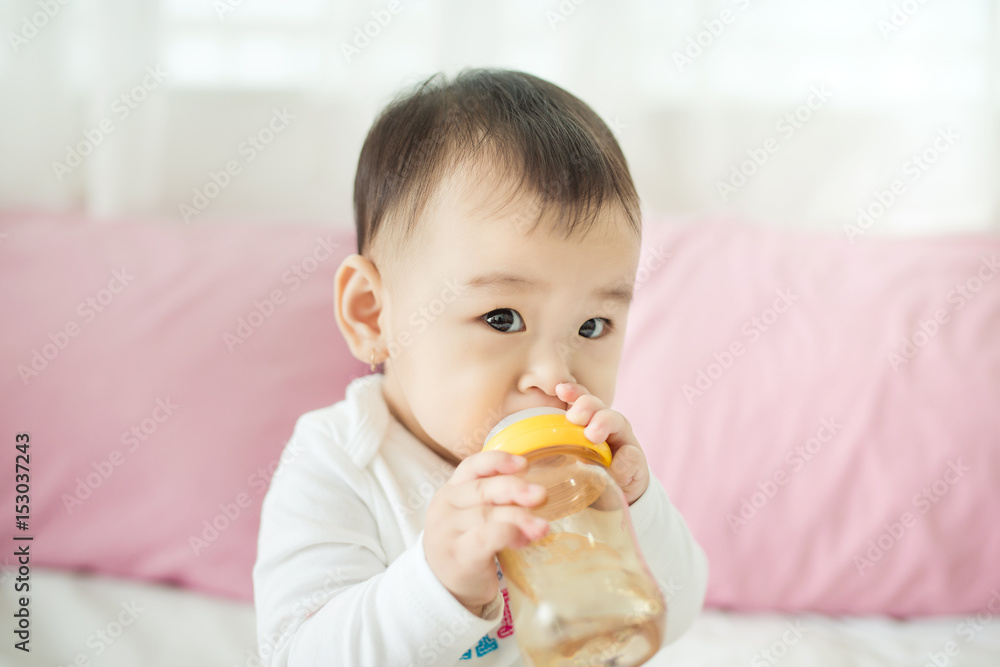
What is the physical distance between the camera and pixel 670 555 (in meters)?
0.75

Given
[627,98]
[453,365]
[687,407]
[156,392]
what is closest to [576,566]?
[453,365]

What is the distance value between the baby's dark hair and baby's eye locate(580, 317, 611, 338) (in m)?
0.08

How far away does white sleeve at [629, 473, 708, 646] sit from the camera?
706 mm

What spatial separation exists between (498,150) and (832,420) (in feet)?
2.13

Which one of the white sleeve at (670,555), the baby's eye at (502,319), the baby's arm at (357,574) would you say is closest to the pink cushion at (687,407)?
the white sleeve at (670,555)

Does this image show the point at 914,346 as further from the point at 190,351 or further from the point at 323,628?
the point at 190,351

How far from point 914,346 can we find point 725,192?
51 cm

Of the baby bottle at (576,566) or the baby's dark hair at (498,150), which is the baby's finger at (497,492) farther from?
the baby's dark hair at (498,150)

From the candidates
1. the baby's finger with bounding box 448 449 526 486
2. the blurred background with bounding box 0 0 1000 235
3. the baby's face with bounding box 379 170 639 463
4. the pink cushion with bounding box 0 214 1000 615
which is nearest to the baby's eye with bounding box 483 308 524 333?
the baby's face with bounding box 379 170 639 463

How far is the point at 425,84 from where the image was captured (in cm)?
79

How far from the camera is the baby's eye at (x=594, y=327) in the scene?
670 millimetres

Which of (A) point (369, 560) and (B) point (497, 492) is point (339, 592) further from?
(B) point (497, 492)

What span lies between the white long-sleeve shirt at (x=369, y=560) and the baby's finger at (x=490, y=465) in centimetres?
8

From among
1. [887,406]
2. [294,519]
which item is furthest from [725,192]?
[294,519]
